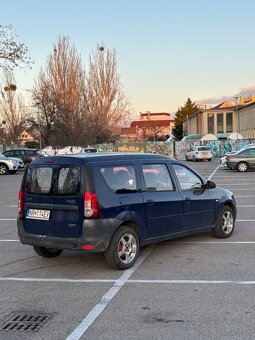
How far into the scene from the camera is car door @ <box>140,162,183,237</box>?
7074 millimetres

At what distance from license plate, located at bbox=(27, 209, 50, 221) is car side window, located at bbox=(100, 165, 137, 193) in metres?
0.97

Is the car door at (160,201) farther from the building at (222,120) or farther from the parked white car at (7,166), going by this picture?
the building at (222,120)

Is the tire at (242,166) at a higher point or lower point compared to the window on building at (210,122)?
lower

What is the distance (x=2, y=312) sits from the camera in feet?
16.4

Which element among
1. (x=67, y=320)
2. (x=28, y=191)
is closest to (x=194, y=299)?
(x=67, y=320)

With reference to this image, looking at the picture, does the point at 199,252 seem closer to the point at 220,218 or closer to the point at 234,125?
the point at 220,218

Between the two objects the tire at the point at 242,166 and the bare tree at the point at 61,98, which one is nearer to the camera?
the tire at the point at 242,166

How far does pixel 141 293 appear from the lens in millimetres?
5543

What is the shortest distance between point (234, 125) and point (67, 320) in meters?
89.7

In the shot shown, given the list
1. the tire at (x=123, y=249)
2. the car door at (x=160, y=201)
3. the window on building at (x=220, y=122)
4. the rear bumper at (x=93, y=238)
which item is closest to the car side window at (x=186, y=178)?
the car door at (x=160, y=201)

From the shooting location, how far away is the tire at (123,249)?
255 inches

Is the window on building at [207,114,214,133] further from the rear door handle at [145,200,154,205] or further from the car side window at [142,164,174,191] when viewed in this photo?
the rear door handle at [145,200,154,205]

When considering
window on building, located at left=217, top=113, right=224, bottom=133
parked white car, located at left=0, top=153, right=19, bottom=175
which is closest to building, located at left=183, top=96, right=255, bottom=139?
window on building, located at left=217, top=113, right=224, bottom=133

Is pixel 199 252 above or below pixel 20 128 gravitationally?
below
